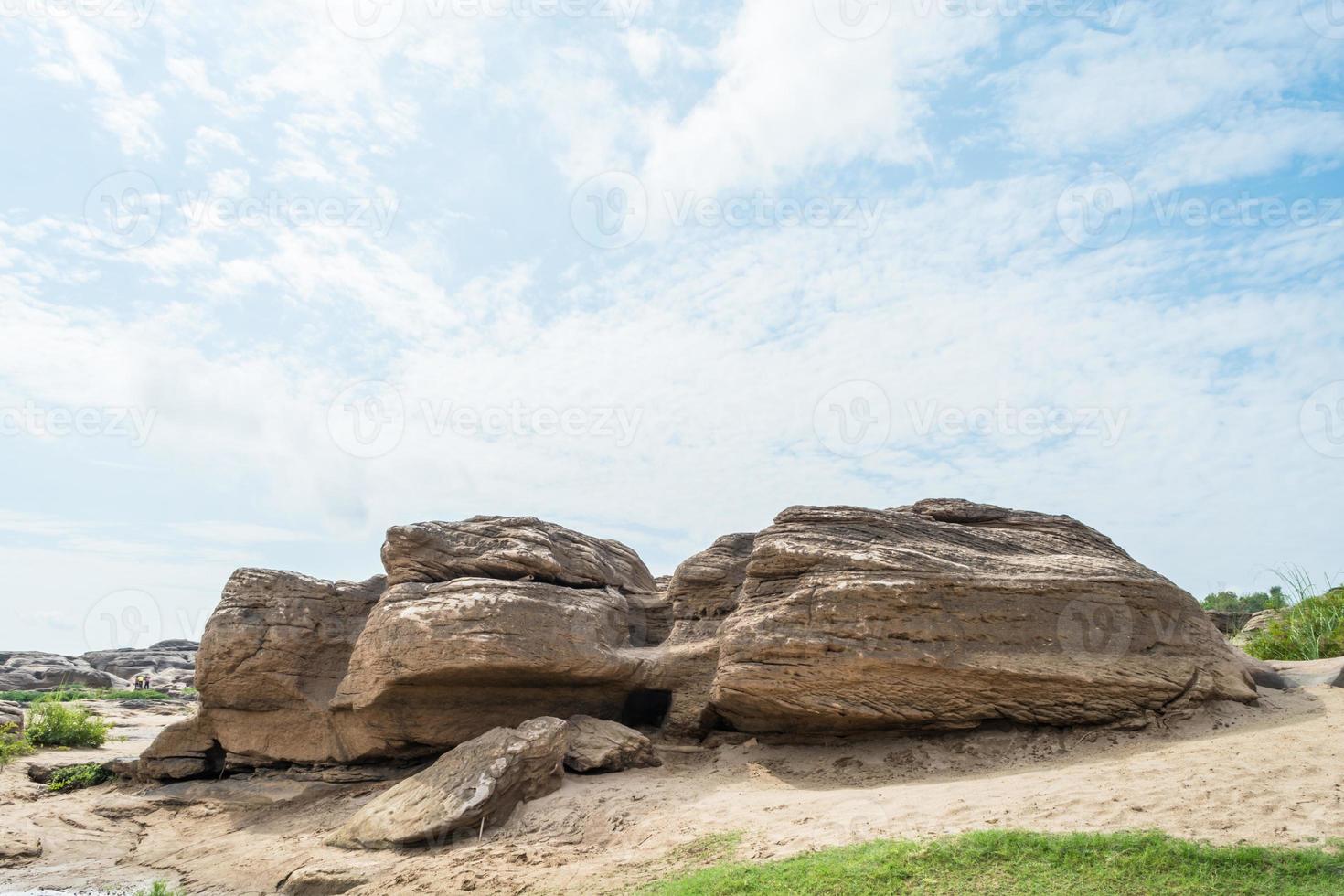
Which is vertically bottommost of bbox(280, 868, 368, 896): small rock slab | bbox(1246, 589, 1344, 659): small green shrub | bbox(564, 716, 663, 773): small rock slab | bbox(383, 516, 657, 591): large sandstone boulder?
bbox(280, 868, 368, 896): small rock slab

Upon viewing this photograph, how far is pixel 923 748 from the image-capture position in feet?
40.2

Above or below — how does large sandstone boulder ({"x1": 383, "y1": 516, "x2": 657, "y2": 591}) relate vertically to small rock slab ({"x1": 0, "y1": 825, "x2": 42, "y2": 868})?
above

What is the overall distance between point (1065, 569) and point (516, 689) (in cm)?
846

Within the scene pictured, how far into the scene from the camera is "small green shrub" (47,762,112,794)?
54.6 feet

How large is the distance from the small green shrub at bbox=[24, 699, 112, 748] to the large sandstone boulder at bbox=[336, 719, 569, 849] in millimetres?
13311

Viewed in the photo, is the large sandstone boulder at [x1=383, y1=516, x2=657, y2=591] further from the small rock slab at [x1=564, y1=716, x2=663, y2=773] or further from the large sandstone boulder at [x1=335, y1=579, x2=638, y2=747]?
the small rock slab at [x1=564, y1=716, x2=663, y2=773]

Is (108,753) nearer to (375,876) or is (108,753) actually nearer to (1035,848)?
(375,876)

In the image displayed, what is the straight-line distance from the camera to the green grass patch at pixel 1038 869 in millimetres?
6965

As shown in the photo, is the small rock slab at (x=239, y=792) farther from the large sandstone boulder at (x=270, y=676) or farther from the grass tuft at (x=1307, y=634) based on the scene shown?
the grass tuft at (x=1307, y=634)

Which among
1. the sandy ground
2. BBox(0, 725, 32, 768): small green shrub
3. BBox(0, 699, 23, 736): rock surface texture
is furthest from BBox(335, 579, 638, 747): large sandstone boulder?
BBox(0, 699, 23, 736): rock surface texture

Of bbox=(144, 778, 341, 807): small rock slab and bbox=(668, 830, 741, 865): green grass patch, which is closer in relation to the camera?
bbox=(668, 830, 741, 865): green grass patch

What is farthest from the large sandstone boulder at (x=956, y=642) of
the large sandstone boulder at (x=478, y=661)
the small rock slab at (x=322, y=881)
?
the small rock slab at (x=322, y=881)

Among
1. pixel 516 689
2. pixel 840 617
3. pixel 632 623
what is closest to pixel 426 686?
pixel 516 689

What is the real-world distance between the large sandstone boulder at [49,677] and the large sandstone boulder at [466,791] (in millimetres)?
30941
